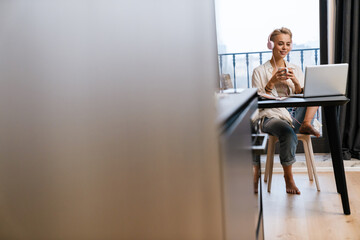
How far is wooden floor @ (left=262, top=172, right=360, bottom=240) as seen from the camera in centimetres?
246

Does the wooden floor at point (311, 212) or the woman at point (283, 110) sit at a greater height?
the woman at point (283, 110)

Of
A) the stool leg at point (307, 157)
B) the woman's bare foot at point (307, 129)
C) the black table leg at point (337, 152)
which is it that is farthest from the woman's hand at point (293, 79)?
the black table leg at point (337, 152)

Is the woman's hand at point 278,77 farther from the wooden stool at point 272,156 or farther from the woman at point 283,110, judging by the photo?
the wooden stool at point 272,156

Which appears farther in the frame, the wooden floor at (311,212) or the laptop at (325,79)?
the laptop at (325,79)

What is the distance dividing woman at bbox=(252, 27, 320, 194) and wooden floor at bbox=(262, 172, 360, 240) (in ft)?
0.57

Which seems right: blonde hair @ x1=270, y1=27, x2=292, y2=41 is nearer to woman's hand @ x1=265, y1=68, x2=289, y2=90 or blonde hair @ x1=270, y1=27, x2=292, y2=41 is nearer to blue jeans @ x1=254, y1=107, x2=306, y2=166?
woman's hand @ x1=265, y1=68, x2=289, y2=90

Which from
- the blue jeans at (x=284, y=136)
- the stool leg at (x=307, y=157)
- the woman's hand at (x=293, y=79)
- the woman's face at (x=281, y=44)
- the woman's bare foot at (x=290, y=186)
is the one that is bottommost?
the woman's bare foot at (x=290, y=186)

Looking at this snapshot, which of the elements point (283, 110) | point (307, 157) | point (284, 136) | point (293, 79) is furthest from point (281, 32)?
point (307, 157)

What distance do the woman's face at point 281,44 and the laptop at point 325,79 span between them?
0.68 m

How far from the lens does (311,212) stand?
113 inches

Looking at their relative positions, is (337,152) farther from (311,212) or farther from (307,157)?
(307,157)

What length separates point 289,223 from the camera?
2.66 metres

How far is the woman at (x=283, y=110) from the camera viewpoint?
3305 millimetres

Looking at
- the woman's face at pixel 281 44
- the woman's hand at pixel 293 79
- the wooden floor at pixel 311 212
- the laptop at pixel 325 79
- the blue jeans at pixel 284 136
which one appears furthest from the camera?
the woman's face at pixel 281 44
